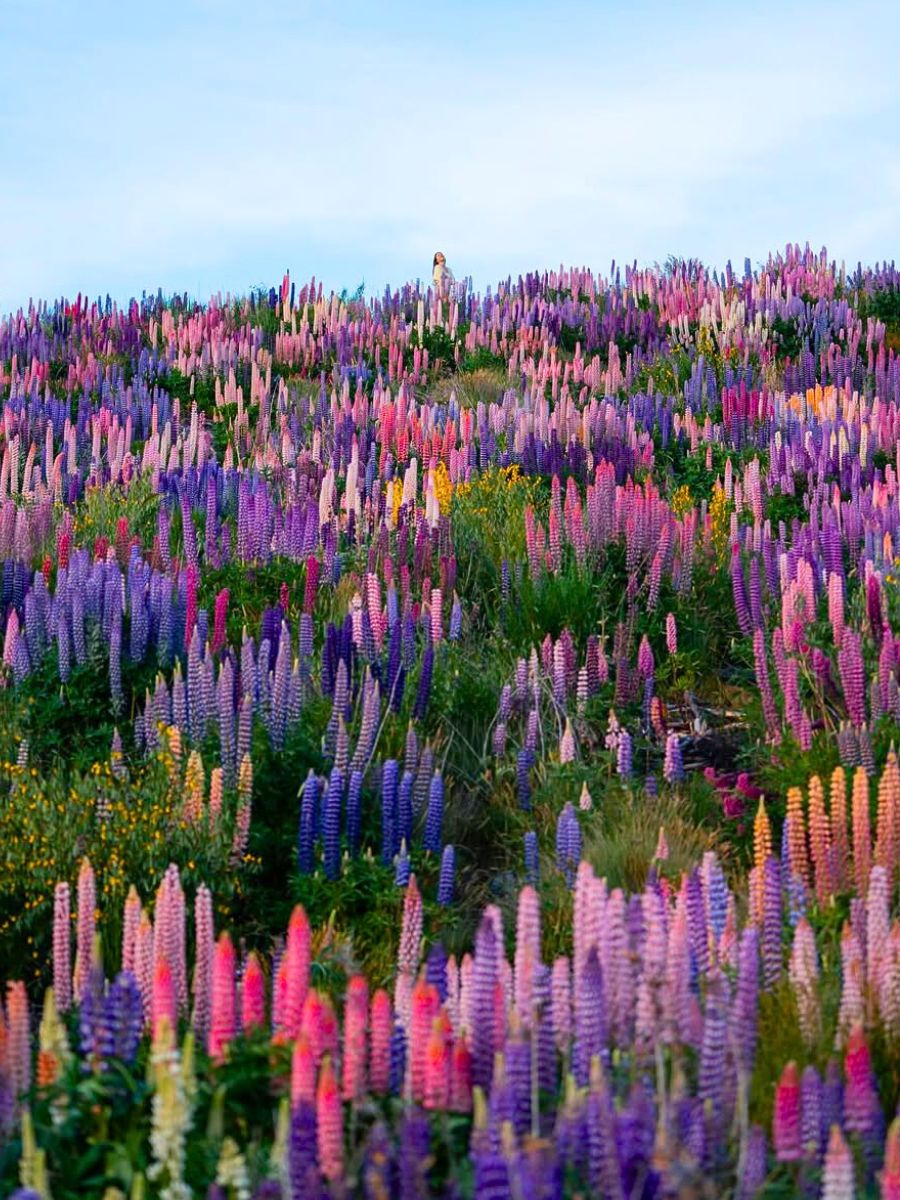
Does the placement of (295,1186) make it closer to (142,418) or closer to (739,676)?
(739,676)

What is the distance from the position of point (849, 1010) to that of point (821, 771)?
77.6 inches

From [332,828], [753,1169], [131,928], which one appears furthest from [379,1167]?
[332,828]

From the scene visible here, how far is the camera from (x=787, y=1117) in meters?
2.79

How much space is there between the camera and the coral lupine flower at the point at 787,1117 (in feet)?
9.06

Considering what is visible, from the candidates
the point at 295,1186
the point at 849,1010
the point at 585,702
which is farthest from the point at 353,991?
the point at 585,702

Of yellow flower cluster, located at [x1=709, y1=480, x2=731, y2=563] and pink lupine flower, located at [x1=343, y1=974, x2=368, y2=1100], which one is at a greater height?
yellow flower cluster, located at [x1=709, y1=480, x2=731, y2=563]

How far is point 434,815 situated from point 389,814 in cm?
17

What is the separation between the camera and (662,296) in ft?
53.2

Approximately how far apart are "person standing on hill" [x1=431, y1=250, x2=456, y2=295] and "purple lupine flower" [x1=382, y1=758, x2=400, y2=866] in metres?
13.6

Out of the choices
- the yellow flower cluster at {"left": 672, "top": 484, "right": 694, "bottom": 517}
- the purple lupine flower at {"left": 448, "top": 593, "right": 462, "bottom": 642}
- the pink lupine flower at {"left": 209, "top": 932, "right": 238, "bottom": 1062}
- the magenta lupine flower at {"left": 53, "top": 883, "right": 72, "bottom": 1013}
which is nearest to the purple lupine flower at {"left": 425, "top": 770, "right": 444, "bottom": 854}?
the purple lupine flower at {"left": 448, "top": 593, "right": 462, "bottom": 642}

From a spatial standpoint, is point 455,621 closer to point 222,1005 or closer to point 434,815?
point 434,815

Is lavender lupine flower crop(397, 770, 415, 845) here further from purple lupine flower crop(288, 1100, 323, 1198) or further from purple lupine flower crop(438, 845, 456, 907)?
purple lupine flower crop(288, 1100, 323, 1198)

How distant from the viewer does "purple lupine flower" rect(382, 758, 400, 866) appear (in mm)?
4988

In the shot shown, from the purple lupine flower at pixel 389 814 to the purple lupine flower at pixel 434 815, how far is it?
114mm
